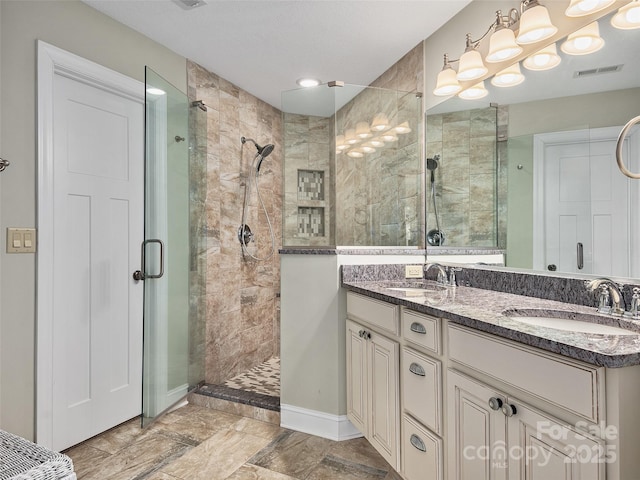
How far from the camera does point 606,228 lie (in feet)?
4.53

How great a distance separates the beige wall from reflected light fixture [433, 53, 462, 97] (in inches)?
82.4

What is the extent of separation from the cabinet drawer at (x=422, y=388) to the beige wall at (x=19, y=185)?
1.85 meters

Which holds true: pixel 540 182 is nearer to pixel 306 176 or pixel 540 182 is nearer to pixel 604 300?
pixel 604 300

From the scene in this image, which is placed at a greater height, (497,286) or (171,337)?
(497,286)

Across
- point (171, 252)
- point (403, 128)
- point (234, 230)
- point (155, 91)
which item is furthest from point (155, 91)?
point (403, 128)

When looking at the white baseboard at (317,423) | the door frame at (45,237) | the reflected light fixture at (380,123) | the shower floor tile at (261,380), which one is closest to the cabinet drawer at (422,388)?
the white baseboard at (317,423)

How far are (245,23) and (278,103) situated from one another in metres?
1.47

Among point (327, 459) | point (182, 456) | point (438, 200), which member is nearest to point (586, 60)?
point (438, 200)

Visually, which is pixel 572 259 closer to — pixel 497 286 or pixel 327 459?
pixel 497 286

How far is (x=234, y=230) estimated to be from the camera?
3.41 m

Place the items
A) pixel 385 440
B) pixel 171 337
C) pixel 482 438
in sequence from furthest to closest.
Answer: pixel 171 337 < pixel 385 440 < pixel 482 438

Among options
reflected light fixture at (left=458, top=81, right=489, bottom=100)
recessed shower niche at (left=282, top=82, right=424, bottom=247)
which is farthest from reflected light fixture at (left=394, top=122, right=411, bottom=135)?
reflected light fixture at (left=458, top=81, right=489, bottom=100)

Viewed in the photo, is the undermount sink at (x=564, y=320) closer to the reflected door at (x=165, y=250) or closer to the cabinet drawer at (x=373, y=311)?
the cabinet drawer at (x=373, y=311)

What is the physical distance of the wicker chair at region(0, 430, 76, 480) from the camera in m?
0.77
